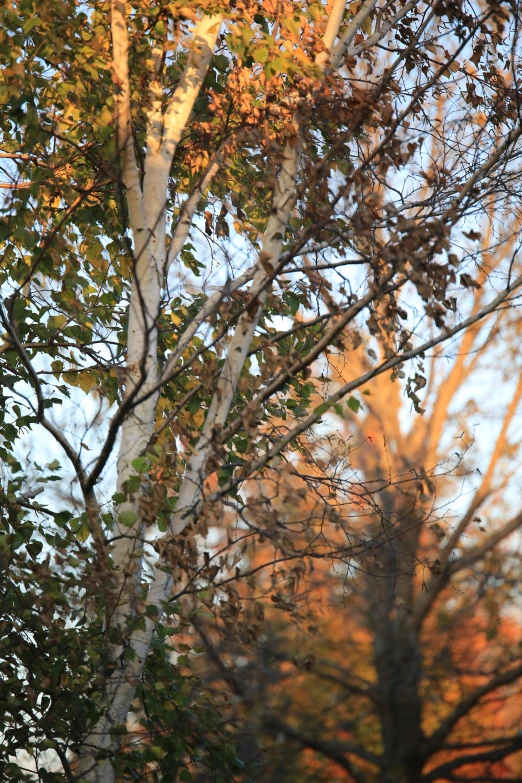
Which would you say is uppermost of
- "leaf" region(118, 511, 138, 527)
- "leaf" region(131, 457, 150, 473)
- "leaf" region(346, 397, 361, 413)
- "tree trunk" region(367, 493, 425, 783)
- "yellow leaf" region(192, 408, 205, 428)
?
"tree trunk" region(367, 493, 425, 783)

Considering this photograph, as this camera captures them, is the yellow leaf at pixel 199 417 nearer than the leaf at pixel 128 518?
No

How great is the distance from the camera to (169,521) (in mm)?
4578

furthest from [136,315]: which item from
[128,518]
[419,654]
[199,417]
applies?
[419,654]

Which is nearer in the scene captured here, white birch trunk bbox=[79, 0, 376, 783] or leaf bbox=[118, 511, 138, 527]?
leaf bbox=[118, 511, 138, 527]

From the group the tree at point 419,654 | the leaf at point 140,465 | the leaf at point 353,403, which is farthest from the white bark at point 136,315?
the tree at point 419,654

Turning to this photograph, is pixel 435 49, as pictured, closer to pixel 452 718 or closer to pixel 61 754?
pixel 61 754

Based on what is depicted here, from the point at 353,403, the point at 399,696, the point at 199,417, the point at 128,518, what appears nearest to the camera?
the point at 353,403

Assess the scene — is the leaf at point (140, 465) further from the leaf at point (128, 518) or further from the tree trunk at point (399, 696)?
the tree trunk at point (399, 696)

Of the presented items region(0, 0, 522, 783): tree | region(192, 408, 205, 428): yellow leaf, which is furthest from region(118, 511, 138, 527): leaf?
region(192, 408, 205, 428): yellow leaf

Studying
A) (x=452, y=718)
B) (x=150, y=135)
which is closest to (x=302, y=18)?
(x=150, y=135)

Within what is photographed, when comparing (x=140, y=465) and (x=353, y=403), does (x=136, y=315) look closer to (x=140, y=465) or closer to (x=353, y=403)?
(x=140, y=465)

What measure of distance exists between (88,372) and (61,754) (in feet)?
9.06

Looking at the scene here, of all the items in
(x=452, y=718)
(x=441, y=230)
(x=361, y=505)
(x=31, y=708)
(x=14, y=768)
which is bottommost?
(x=14, y=768)

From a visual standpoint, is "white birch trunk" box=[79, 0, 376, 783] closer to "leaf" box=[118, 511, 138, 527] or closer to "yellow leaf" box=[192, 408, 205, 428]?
"leaf" box=[118, 511, 138, 527]
